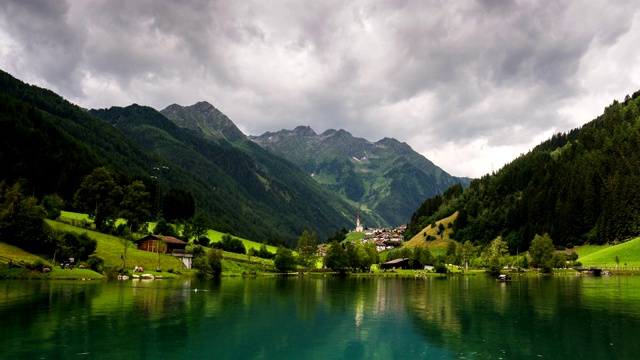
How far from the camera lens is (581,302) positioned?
60625mm

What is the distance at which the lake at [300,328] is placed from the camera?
30469 mm

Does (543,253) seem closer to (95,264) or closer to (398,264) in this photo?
(398,264)

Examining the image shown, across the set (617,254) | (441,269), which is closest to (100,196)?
(441,269)

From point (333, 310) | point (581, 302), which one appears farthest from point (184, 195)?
point (581, 302)

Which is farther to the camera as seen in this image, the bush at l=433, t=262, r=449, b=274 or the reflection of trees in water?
the bush at l=433, t=262, r=449, b=274

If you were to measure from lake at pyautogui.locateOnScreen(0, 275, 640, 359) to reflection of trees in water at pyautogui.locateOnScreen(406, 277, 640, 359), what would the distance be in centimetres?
9

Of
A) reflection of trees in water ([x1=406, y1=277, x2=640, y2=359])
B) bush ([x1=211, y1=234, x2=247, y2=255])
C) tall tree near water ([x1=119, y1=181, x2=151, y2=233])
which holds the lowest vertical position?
reflection of trees in water ([x1=406, y1=277, x2=640, y2=359])

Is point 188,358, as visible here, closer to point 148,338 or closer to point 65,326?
point 148,338

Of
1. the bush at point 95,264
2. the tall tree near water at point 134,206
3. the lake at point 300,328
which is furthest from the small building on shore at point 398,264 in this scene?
the lake at point 300,328

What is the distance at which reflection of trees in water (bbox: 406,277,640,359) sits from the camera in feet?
105

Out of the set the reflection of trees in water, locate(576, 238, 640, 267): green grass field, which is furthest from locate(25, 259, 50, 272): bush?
locate(576, 238, 640, 267): green grass field

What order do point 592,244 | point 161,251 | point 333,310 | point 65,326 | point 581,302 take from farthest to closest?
1. point 592,244
2. point 161,251
3. point 581,302
4. point 333,310
5. point 65,326

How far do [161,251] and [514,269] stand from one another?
440ft

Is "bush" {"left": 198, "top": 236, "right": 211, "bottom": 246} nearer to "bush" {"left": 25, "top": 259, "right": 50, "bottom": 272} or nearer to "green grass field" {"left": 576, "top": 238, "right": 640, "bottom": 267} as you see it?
"bush" {"left": 25, "top": 259, "right": 50, "bottom": 272}
